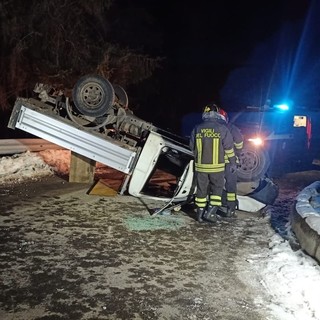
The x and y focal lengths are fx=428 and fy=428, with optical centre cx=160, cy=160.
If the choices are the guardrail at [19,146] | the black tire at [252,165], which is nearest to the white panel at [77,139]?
the black tire at [252,165]

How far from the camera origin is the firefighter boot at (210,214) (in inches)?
243

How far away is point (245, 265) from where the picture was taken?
4.67m

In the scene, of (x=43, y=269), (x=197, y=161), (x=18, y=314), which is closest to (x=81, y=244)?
(x=43, y=269)

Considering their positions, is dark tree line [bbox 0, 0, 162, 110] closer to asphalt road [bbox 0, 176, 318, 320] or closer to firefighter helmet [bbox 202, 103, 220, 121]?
asphalt road [bbox 0, 176, 318, 320]

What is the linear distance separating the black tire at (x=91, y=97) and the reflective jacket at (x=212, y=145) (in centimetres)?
170

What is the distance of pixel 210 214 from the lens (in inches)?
244

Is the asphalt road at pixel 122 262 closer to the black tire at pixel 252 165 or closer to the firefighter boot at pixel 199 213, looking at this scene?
the firefighter boot at pixel 199 213

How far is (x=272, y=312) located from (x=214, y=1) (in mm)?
26710

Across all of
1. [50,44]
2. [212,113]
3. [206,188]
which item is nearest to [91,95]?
[212,113]

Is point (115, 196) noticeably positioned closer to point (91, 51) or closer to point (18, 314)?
point (18, 314)

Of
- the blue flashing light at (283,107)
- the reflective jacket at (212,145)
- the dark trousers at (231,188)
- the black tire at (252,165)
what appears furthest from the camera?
the blue flashing light at (283,107)

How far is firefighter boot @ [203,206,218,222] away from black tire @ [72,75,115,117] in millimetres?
2313

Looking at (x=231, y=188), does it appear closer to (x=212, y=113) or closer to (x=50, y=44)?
(x=212, y=113)

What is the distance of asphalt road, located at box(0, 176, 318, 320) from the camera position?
3.60 metres
